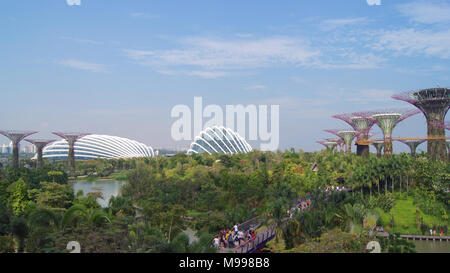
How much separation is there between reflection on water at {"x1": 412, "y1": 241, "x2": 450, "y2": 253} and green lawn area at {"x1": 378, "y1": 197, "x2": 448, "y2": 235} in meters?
1.00

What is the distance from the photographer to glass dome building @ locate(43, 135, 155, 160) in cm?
7319

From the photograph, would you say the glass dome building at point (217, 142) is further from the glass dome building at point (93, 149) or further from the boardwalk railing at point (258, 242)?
the boardwalk railing at point (258, 242)

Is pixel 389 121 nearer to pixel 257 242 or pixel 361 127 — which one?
pixel 361 127

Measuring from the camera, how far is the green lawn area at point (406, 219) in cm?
1855

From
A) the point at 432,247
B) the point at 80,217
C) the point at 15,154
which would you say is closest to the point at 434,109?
the point at 432,247

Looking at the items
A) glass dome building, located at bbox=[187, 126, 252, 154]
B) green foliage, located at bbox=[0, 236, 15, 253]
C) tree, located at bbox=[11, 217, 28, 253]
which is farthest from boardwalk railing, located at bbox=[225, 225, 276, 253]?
glass dome building, located at bbox=[187, 126, 252, 154]

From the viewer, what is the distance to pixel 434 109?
98.0 feet

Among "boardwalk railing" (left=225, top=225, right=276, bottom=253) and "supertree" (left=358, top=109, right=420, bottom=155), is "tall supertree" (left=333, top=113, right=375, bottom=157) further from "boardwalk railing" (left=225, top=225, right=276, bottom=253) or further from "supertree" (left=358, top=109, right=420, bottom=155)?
"boardwalk railing" (left=225, top=225, right=276, bottom=253)

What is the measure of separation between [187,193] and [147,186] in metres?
4.93
